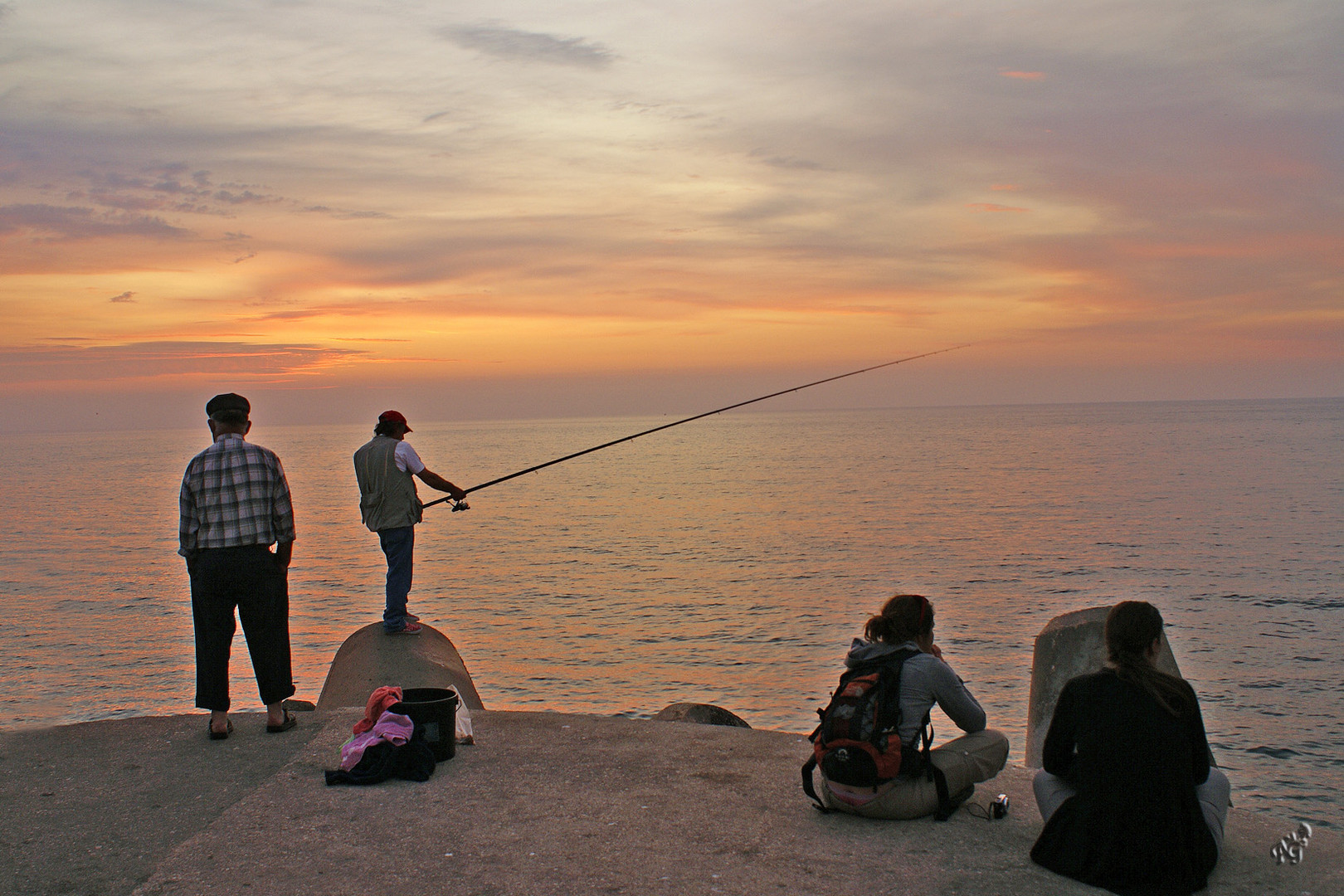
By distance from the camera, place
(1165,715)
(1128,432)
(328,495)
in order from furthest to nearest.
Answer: (1128,432), (328,495), (1165,715)

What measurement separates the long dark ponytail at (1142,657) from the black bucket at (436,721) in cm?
354

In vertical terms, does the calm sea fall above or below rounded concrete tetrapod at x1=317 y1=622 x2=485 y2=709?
below

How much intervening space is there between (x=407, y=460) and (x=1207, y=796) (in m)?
6.00

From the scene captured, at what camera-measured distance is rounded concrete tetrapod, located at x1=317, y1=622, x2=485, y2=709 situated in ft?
25.0

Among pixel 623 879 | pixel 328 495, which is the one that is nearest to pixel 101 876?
pixel 623 879

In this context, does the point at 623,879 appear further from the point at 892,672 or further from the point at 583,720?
the point at 583,720

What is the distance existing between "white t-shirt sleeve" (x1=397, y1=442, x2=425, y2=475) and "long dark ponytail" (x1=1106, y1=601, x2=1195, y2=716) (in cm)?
553

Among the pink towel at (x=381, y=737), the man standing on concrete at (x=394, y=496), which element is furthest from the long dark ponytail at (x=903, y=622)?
the man standing on concrete at (x=394, y=496)

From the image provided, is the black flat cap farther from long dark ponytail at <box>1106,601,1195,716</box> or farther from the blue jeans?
long dark ponytail at <box>1106,601,1195,716</box>

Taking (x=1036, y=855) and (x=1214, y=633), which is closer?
(x=1036, y=855)

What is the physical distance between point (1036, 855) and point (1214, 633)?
1423 cm

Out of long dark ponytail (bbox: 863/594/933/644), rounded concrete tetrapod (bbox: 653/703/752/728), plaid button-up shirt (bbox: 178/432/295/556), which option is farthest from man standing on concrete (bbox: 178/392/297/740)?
long dark ponytail (bbox: 863/594/933/644)

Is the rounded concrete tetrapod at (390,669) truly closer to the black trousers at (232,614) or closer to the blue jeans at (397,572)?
the blue jeans at (397,572)

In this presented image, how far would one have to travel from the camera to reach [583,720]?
6848 mm
